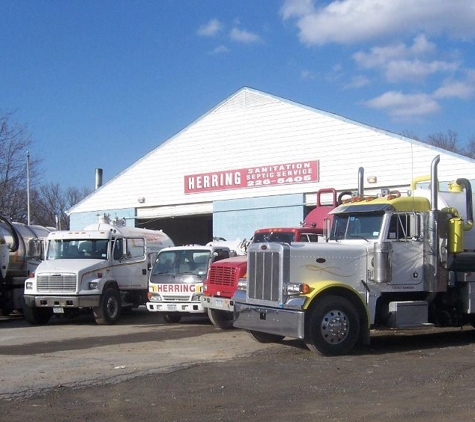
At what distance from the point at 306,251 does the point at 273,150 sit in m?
16.4

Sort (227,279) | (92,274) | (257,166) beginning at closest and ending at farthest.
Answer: (227,279), (92,274), (257,166)

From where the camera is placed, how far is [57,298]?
17609 millimetres

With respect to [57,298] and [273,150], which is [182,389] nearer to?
[57,298]

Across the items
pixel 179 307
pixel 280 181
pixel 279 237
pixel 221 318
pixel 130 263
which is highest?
pixel 280 181

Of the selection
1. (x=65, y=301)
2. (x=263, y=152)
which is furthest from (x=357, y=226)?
(x=263, y=152)

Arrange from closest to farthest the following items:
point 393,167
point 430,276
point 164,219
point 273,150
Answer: point 430,276, point 393,167, point 273,150, point 164,219

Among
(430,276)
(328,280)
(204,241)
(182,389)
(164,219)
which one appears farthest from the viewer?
(204,241)

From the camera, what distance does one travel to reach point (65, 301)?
57.6 ft

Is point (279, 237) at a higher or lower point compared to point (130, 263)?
higher

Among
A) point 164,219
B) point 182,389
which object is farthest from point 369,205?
point 164,219

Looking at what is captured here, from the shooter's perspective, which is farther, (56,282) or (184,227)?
(184,227)

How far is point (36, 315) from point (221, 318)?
545 centimetres

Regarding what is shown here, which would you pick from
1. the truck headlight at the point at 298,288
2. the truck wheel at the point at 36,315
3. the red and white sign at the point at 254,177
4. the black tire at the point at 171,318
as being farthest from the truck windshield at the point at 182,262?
the red and white sign at the point at 254,177

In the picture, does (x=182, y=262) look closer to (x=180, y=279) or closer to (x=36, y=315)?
(x=180, y=279)
